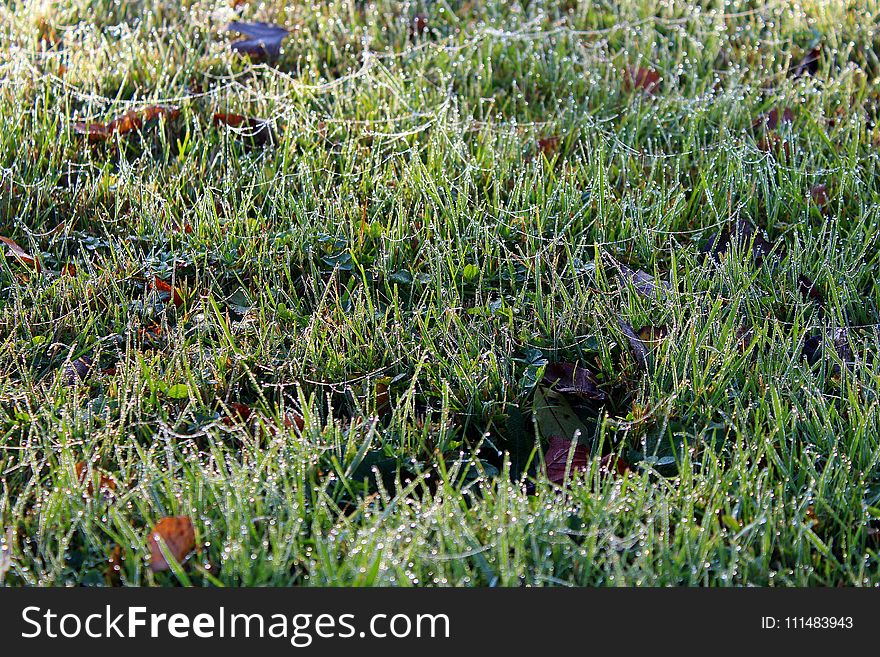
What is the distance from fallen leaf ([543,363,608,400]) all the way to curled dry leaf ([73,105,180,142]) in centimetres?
144

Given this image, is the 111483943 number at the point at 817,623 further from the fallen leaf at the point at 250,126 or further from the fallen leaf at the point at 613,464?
the fallen leaf at the point at 250,126

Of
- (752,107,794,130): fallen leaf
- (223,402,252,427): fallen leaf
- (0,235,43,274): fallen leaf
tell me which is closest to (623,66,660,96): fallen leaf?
(752,107,794,130): fallen leaf

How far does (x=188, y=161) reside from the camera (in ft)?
7.84

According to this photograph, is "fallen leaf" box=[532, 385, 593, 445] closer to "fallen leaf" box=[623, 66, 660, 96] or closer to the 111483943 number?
the 111483943 number

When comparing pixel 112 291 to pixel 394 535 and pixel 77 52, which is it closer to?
pixel 394 535

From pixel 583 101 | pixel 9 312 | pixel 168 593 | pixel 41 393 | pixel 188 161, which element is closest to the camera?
pixel 168 593

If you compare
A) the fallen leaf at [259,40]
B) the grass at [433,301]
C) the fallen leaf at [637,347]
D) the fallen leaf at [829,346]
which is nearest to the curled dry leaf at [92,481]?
the grass at [433,301]

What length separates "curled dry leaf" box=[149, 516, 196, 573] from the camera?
1399 millimetres

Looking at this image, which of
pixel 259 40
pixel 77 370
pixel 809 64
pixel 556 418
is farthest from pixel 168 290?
pixel 809 64

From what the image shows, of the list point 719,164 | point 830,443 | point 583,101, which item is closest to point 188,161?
point 583,101

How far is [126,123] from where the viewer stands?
8.48 ft

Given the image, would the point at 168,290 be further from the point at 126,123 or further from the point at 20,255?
the point at 126,123

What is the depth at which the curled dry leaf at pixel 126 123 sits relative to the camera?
2529 millimetres

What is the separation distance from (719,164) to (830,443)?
1.06 meters
